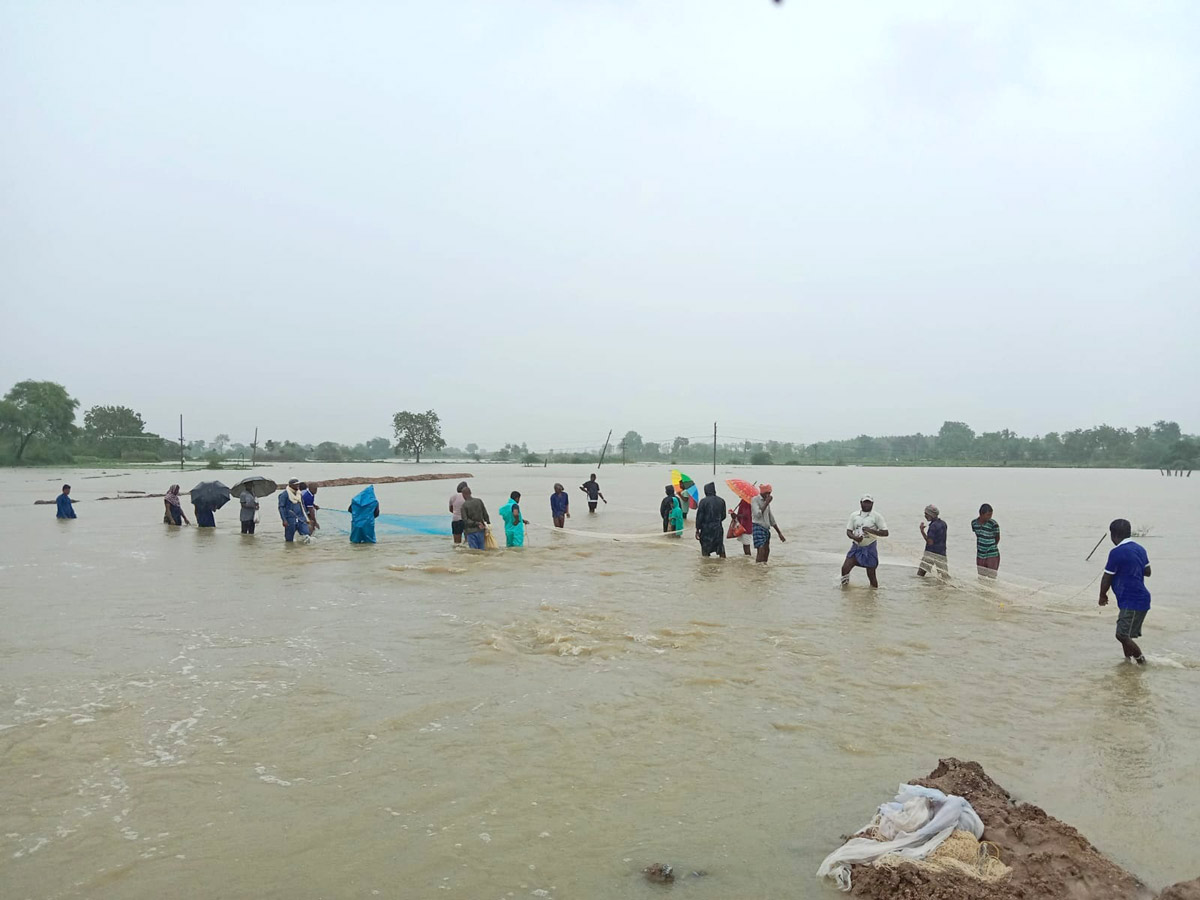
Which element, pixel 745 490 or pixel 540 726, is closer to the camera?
pixel 540 726

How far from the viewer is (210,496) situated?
18422 mm

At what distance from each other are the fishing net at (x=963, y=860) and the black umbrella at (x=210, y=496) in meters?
18.2

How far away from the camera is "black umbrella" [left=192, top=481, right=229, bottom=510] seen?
1833cm

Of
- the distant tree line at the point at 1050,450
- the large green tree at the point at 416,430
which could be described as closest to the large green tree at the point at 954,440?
the distant tree line at the point at 1050,450

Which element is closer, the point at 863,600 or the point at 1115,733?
the point at 1115,733

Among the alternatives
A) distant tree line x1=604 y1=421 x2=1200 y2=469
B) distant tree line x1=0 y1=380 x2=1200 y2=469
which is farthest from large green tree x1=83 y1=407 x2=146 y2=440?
distant tree line x1=604 y1=421 x2=1200 y2=469

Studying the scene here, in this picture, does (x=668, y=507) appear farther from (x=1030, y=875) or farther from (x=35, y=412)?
(x=35, y=412)

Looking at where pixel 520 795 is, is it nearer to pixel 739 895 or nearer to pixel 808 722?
pixel 739 895

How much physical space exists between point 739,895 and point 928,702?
3.29 meters

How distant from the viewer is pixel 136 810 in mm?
4047

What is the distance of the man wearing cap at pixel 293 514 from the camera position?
614 inches

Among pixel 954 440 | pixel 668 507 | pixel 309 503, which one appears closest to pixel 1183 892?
pixel 668 507

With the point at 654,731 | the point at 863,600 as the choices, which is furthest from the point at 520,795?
the point at 863,600

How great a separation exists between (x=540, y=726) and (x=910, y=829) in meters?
2.64
